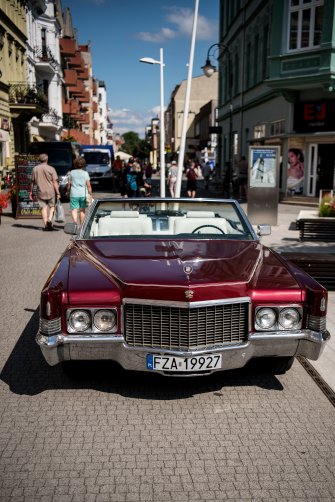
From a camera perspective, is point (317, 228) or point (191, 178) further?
point (191, 178)

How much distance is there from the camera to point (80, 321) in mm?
3793

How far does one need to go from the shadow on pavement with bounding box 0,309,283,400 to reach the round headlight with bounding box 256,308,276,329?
2.38 ft

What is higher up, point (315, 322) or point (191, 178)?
point (191, 178)

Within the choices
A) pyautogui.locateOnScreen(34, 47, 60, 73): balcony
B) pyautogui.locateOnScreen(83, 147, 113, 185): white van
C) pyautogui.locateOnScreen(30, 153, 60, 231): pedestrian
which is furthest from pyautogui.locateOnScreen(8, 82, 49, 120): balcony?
pyautogui.locateOnScreen(30, 153, 60, 231): pedestrian

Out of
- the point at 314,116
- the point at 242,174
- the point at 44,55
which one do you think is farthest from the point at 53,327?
the point at 44,55

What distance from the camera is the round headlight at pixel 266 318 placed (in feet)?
12.6

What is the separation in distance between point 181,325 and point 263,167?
11905 millimetres

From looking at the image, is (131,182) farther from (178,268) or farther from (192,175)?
(178,268)

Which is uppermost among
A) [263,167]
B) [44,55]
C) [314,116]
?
[44,55]

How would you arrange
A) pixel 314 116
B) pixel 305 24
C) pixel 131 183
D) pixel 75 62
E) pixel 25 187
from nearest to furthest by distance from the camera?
pixel 25 187 → pixel 131 183 → pixel 305 24 → pixel 314 116 → pixel 75 62

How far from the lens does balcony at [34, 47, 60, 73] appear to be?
42469mm

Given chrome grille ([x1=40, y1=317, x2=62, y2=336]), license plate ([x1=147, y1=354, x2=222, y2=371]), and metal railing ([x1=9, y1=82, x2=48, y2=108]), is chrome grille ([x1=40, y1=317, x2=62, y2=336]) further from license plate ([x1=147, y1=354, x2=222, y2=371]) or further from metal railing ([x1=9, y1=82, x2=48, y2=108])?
metal railing ([x1=9, y1=82, x2=48, y2=108])

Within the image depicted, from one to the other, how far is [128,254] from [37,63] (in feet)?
137

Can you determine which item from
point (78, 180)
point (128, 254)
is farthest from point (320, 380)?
point (78, 180)
